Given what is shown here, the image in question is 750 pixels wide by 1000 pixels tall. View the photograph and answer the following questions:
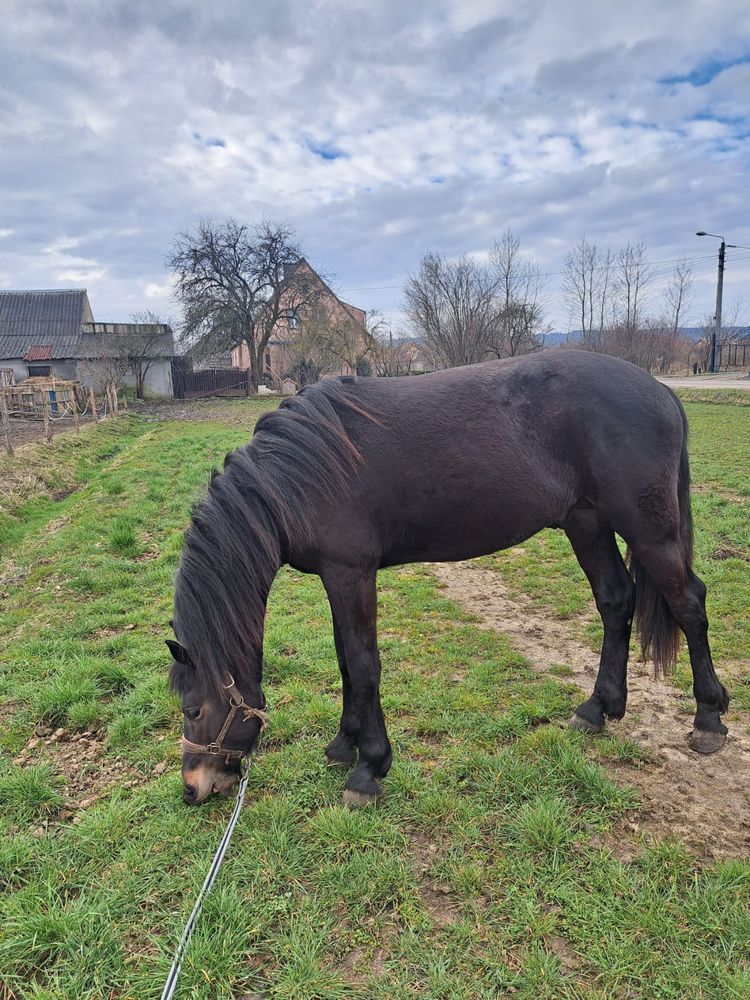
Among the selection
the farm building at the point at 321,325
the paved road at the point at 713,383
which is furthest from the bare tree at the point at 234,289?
the paved road at the point at 713,383

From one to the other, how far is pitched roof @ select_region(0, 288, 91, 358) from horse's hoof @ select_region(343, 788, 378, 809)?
38481mm

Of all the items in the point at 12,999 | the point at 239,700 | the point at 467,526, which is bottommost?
the point at 12,999

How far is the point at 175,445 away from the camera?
14609 millimetres

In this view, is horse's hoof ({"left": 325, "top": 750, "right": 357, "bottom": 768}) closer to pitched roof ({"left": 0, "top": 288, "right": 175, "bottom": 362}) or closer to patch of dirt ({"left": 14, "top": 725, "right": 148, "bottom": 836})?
patch of dirt ({"left": 14, "top": 725, "right": 148, "bottom": 836})

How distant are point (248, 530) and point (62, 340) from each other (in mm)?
41050

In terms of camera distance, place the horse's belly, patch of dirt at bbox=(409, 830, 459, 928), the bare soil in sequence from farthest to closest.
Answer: the bare soil
the horse's belly
patch of dirt at bbox=(409, 830, 459, 928)

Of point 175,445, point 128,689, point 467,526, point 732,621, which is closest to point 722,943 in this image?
point 467,526

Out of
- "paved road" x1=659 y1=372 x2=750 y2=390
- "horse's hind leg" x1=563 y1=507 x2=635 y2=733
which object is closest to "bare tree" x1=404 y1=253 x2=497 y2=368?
"paved road" x1=659 y1=372 x2=750 y2=390

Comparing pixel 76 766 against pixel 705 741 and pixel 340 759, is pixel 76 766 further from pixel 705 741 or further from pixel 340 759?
pixel 705 741

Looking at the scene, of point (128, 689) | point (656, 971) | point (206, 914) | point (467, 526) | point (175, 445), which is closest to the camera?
point (656, 971)

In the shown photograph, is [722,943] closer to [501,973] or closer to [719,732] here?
[501,973]

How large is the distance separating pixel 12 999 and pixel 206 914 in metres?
0.61

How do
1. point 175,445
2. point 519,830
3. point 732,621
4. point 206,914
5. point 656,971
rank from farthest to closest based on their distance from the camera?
point 175,445 < point 732,621 < point 519,830 < point 206,914 < point 656,971

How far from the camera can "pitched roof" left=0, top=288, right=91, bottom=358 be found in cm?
3575
